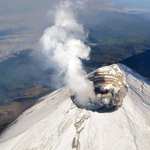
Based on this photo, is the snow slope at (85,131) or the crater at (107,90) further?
the crater at (107,90)

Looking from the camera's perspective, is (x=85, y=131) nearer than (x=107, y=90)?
Yes

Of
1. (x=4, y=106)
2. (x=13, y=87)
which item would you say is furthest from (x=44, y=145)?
(x=13, y=87)

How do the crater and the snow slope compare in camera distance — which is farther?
the crater

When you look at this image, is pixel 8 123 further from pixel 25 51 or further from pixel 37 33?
pixel 37 33

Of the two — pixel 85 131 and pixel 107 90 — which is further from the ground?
pixel 85 131
